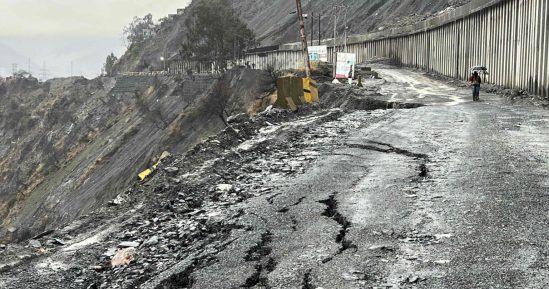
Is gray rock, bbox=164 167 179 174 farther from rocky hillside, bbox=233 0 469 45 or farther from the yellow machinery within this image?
rocky hillside, bbox=233 0 469 45

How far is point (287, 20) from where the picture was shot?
121 metres

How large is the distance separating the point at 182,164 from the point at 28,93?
145567mm

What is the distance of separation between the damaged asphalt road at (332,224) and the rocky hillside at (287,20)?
64553mm

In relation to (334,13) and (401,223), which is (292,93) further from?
(334,13)

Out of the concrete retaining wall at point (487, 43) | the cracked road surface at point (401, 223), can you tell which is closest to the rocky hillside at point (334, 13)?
the concrete retaining wall at point (487, 43)

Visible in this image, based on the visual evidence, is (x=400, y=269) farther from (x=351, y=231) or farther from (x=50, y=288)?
(x=50, y=288)

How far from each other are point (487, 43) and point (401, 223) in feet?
102

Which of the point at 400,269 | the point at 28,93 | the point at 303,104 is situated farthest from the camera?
the point at 28,93

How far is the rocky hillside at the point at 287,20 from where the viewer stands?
8938 cm

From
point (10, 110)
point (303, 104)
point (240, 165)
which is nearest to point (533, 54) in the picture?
point (303, 104)

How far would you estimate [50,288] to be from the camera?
559 cm

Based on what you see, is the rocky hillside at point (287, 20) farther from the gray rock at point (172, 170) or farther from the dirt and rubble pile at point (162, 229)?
the gray rock at point (172, 170)

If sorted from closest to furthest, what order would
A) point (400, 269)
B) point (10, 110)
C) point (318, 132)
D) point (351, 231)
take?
1. point (400, 269)
2. point (351, 231)
3. point (318, 132)
4. point (10, 110)

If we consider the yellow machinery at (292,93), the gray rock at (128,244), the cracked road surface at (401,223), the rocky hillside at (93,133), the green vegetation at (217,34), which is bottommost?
the rocky hillside at (93,133)
